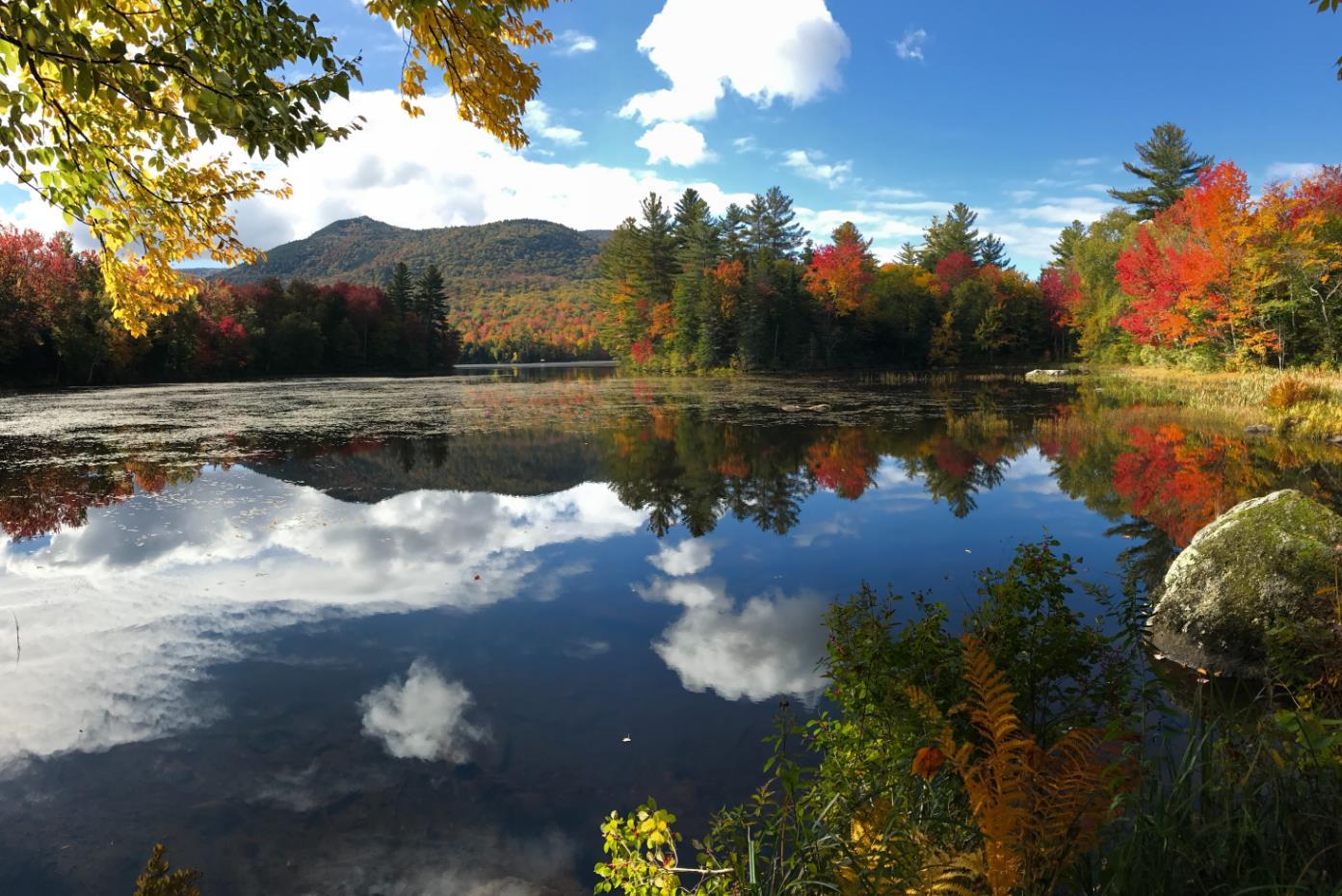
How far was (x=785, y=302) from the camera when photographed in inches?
2219

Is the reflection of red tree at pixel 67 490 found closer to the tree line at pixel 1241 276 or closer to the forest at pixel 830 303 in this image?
the forest at pixel 830 303

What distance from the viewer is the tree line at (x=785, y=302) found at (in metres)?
56.9

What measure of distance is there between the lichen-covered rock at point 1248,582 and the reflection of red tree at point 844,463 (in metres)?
5.79

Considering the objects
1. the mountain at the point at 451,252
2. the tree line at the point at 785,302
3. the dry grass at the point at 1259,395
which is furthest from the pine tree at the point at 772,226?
the mountain at the point at 451,252

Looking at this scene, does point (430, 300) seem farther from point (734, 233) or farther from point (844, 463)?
point (844, 463)

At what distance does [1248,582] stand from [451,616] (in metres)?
6.76

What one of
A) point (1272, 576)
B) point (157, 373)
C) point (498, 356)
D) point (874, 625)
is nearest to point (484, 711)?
point (874, 625)

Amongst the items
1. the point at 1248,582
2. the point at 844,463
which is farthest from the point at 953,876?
the point at 844,463

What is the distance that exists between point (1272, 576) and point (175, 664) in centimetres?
865

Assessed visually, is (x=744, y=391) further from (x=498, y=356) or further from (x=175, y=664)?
(x=498, y=356)

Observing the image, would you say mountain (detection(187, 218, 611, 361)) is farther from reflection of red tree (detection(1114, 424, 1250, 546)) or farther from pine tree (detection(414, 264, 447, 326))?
reflection of red tree (detection(1114, 424, 1250, 546))

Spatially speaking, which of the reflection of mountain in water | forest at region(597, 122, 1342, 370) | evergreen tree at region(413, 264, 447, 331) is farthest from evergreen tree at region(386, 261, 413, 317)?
the reflection of mountain in water

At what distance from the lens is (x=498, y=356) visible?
123 m

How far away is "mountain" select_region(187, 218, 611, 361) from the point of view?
125 meters
